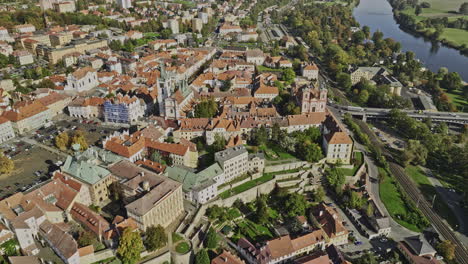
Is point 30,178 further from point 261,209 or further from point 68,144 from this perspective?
point 261,209

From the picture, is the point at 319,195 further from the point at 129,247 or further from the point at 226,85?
the point at 226,85

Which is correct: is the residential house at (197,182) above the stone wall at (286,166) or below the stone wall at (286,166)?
above

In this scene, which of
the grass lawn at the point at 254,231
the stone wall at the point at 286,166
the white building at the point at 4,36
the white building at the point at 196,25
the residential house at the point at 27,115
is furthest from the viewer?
the white building at the point at 196,25

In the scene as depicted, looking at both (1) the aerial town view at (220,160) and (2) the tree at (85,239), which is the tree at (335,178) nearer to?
(1) the aerial town view at (220,160)

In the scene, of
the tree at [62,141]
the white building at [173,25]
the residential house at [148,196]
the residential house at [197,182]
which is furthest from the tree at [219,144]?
the white building at [173,25]

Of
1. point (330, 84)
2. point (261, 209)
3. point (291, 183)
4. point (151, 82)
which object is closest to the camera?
point (261, 209)

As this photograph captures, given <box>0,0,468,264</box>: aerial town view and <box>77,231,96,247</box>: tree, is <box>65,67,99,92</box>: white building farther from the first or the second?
<box>77,231,96,247</box>: tree

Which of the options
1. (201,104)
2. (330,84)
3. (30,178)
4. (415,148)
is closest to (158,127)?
(201,104)
